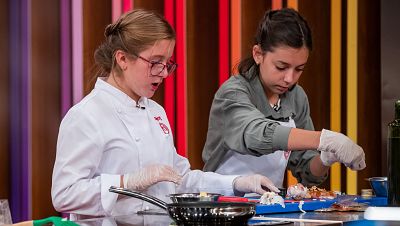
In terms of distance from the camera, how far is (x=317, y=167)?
313 centimetres

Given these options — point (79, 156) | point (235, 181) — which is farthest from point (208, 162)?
point (79, 156)

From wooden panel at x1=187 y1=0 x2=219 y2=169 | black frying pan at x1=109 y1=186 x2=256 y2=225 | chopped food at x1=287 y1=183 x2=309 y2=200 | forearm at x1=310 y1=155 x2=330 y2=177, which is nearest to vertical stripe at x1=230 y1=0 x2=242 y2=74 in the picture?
wooden panel at x1=187 y1=0 x2=219 y2=169

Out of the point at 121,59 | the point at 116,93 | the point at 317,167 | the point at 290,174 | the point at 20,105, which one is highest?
the point at 121,59

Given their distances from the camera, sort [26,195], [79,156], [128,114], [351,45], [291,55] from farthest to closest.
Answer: [351,45], [26,195], [291,55], [128,114], [79,156]

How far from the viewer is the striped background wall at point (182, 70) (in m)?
3.73

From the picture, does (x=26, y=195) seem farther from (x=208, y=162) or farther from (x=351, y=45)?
(x=351, y=45)

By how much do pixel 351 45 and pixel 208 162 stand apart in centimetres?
142

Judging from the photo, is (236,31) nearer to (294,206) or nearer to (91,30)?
(91,30)

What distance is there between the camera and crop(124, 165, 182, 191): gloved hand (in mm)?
2273

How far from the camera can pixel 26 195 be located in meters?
3.76

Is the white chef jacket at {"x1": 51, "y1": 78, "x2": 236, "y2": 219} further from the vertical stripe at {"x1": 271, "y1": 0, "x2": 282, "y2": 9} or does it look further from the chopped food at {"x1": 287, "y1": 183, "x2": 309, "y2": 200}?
the vertical stripe at {"x1": 271, "y1": 0, "x2": 282, "y2": 9}

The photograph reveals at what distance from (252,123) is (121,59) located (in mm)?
565

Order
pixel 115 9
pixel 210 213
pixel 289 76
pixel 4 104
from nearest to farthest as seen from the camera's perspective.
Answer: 1. pixel 210 213
2. pixel 289 76
3. pixel 4 104
4. pixel 115 9

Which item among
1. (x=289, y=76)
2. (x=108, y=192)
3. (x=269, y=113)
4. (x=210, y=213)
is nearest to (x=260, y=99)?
(x=269, y=113)
